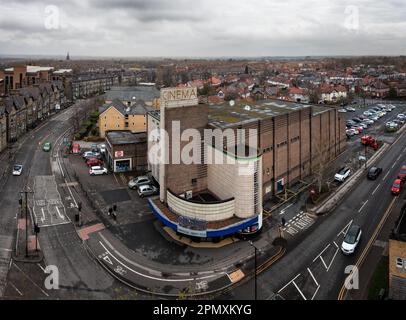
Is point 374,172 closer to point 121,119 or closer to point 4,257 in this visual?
point 4,257

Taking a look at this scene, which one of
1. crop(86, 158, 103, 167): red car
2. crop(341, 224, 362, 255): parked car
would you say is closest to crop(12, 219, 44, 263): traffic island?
crop(86, 158, 103, 167): red car

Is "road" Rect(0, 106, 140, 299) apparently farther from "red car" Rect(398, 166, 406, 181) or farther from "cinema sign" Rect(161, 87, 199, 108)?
"red car" Rect(398, 166, 406, 181)

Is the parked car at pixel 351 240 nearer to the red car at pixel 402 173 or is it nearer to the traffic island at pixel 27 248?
the red car at pixel 402 173

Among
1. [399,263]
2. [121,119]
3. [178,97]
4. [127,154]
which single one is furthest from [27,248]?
[121,119]

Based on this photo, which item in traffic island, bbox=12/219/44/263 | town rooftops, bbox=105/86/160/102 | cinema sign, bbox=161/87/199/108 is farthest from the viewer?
town rooftops, bbox=105/86/160/102

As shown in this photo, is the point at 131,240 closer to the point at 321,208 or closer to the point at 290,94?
the point at 321,208

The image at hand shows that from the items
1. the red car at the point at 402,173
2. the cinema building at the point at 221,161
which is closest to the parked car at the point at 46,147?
the cinema building at the point at 221,161
